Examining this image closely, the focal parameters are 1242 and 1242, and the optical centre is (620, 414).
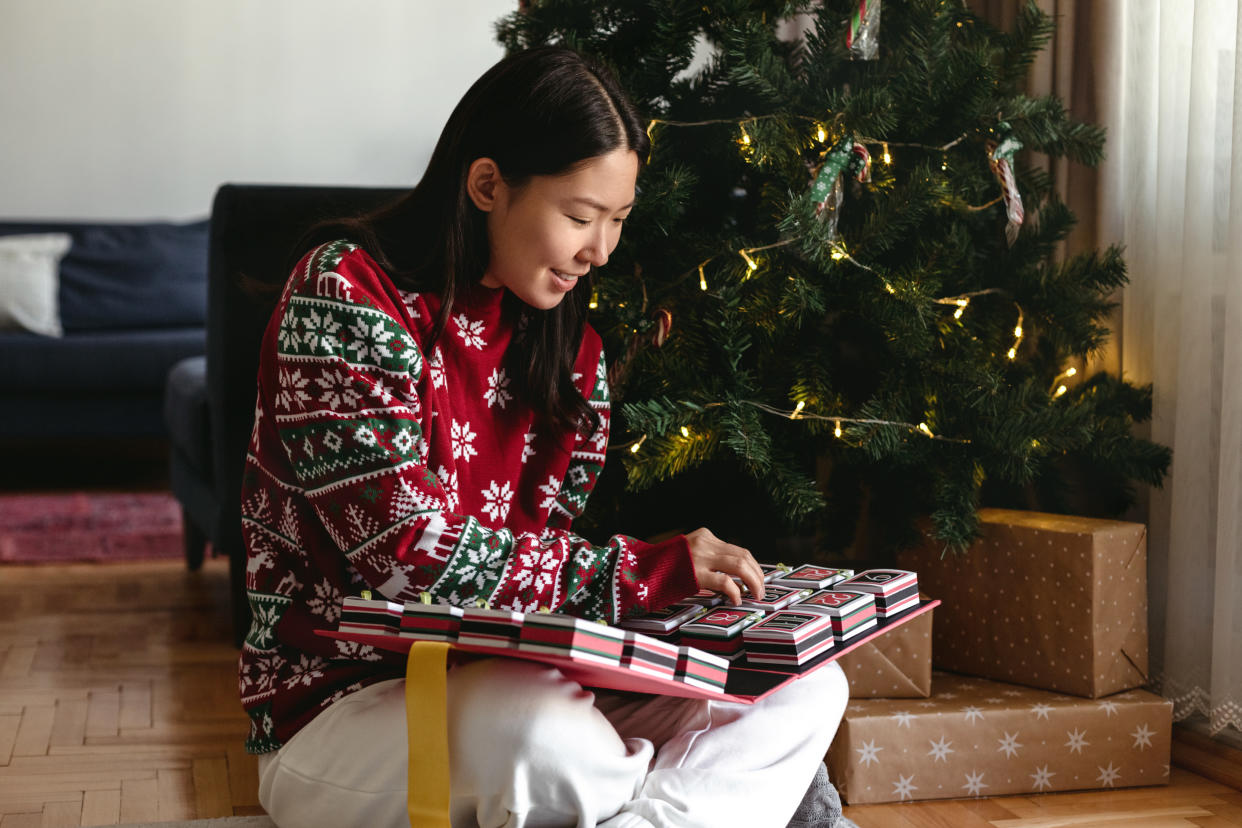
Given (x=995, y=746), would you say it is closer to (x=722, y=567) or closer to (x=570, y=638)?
(x=722, y=567)

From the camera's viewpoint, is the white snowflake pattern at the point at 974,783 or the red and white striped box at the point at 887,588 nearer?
the red and white striped box at the point at 887,588

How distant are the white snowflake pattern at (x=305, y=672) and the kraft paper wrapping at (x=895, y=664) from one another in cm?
58

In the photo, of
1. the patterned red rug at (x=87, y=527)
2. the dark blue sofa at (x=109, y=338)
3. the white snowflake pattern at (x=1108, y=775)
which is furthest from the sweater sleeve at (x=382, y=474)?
the dark blue sofa at (x=109, y=338)

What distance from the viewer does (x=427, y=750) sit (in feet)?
2.94

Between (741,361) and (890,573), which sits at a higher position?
(741,361)

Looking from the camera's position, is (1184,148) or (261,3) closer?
(1184,148)

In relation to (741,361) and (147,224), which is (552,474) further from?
(147,224)

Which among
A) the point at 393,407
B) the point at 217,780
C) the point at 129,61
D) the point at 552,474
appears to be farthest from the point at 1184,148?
the point at 129,61

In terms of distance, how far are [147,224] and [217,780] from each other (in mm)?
2806

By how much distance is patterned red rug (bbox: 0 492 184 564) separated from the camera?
250 centimetres

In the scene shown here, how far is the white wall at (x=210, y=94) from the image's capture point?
391 cm

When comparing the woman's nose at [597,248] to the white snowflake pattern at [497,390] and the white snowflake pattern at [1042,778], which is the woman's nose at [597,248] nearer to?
the white snowflake pattern at [497,390]

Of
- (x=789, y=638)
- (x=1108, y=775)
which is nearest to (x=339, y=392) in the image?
(x=789, y=638)

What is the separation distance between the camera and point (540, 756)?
912 mm
